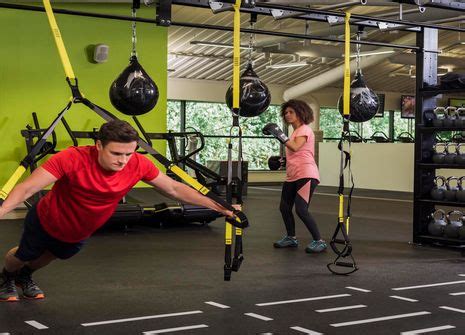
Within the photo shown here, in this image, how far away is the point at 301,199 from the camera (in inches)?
255

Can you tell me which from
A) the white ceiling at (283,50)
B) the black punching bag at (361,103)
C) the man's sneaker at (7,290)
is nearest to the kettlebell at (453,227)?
the black punching bag at (361,103)

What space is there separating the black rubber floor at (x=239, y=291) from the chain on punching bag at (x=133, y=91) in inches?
48.7

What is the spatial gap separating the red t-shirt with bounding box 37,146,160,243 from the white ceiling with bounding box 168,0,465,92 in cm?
806

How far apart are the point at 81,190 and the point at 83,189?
18 millimetres

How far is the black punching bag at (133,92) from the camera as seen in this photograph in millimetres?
5375

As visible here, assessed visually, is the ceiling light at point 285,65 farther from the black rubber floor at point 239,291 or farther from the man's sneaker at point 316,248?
the man's sneaker at point 316,248

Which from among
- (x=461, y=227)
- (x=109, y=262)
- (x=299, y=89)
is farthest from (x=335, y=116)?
(x=109, y=262)

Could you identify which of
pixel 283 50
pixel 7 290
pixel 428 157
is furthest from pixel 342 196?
pixel 283 50

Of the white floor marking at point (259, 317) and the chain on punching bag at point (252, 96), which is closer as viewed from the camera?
the white floor marking at point (259, 317)

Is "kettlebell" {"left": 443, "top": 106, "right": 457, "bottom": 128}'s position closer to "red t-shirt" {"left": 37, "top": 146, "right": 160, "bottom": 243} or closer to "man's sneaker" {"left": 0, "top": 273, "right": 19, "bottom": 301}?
"red t-shirt" {"left": 37, "top": 146, "right": 160, "bottom": 243}

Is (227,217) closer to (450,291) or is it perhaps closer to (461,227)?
(450,291)

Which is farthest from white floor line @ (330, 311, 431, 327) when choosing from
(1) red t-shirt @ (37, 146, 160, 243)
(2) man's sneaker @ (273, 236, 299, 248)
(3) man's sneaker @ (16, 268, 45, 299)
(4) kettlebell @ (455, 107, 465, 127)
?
(4) kettlebell @ (455, 107, 465, 127)

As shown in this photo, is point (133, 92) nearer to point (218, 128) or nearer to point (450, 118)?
point (450, 118)

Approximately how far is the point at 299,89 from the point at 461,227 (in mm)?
11564
